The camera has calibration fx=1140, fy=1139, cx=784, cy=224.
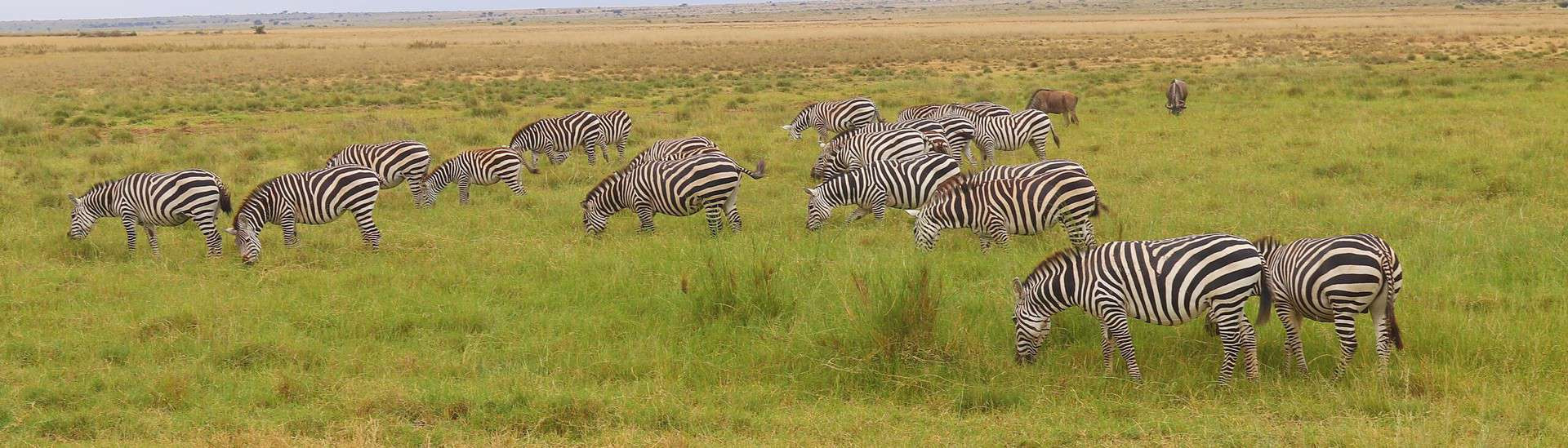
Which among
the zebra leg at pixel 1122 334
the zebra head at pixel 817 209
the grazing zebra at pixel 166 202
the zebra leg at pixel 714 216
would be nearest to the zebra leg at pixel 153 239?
the grazing zebra at pixel 166 202

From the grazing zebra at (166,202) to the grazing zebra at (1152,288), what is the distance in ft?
25.9

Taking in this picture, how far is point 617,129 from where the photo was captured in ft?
60.2

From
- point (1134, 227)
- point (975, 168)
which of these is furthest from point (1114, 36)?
point (1134, 227)

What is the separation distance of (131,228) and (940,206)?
7.83 meters

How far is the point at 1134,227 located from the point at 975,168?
17.7 ft

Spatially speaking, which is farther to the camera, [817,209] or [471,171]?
[471,171]

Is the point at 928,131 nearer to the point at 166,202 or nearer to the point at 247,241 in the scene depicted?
the point at 247,241

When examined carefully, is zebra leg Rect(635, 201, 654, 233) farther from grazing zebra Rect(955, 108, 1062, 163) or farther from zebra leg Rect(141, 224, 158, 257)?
grazing zebra Rect(955, 108, 1062, 163)

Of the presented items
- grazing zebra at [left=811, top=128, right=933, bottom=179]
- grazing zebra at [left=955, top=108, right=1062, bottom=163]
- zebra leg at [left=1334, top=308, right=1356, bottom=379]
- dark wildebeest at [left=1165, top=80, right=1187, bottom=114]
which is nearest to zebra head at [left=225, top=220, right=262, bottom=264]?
grazing zebra at [left=811, top=128, right=933, bottom=179]

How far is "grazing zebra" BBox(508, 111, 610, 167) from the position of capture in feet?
57.4

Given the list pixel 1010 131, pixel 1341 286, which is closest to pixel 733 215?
pixel 1010 131

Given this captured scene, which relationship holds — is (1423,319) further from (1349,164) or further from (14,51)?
(14,51)

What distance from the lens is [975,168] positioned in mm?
16750

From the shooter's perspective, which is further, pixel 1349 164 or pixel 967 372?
pixel 1349 164
